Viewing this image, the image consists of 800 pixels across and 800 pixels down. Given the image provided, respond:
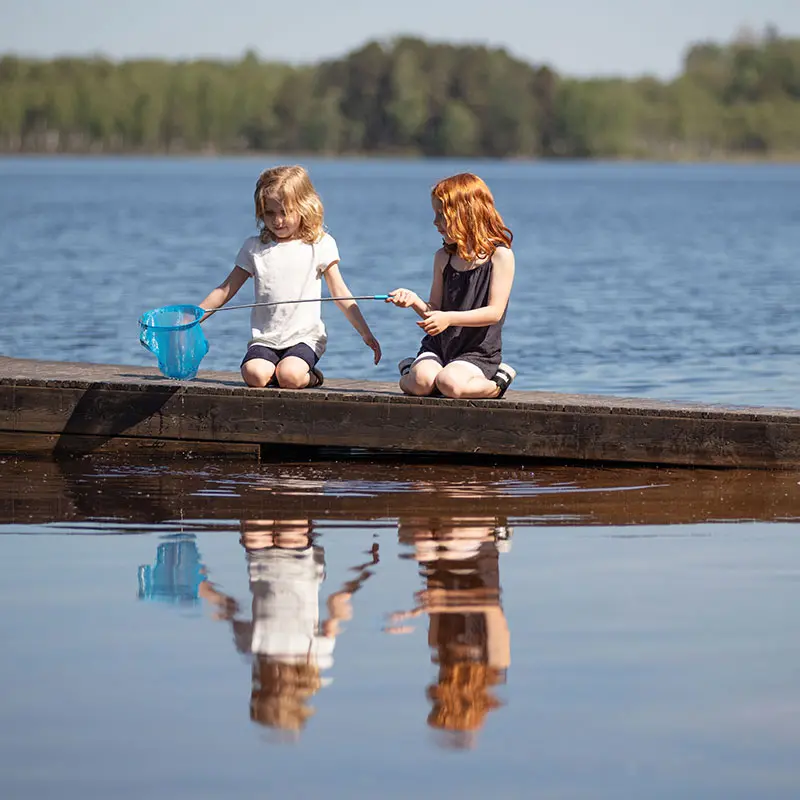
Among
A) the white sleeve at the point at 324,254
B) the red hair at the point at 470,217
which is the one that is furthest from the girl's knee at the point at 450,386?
the white sleeve at the point at 324,254

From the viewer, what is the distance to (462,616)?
539cm

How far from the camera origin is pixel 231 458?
8.51m

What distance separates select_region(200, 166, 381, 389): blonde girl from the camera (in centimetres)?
827

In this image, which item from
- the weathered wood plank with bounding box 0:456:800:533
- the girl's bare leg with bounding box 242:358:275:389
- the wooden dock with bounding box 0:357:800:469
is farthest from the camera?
the girl's bare leg with bounding box 242:358:275:389

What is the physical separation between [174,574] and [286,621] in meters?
0.82

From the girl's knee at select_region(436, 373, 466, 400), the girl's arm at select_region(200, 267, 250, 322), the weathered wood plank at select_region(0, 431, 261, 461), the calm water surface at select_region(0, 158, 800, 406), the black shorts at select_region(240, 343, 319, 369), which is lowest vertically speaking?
the weathered wood plank at select_region(0, 431, 261, 461)

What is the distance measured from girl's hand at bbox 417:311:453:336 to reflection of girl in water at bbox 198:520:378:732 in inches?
54.5

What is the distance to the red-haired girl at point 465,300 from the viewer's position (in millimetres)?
7852

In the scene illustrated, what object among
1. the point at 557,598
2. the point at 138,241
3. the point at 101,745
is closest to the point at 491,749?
the point at 101,745

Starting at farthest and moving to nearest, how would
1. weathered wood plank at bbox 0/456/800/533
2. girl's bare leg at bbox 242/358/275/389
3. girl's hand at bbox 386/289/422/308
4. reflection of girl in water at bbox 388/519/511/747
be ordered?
girl's bare leg at bbox 242/358/275/389 < girl's hand at bbox 386/289/422/308 < weathered wood plank at bbox 0/456/800/533 < reflection of girl in water at bbox 388/519/511/747

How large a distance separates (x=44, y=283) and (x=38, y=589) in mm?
19858

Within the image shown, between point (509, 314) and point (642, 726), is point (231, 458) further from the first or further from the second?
point (509, 314)

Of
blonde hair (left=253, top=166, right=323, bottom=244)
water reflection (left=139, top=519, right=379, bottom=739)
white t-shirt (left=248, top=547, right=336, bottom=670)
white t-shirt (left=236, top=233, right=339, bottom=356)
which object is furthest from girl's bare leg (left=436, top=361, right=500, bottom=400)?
white t-shirt (left=248, top=547, right=336, bottom=670)

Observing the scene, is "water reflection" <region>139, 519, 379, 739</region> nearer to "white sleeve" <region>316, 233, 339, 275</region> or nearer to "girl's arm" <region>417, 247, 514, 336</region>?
"girl's arm" <region>417, 247, 514, 336</region>
